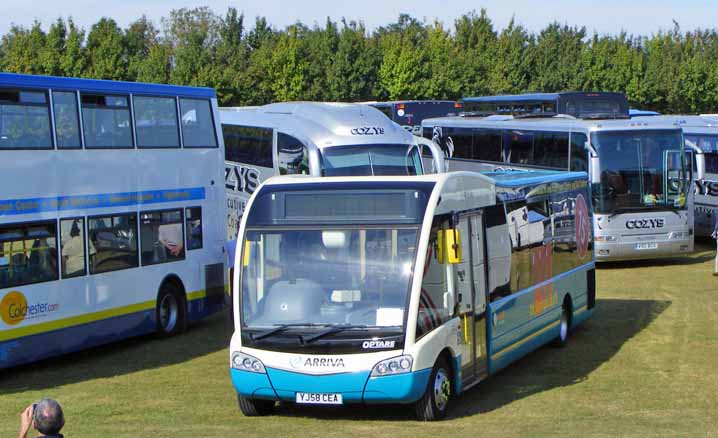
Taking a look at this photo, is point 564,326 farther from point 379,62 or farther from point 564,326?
point 379,62

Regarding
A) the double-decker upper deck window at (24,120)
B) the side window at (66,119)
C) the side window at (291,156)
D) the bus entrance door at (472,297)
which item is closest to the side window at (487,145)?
the side window at (291,156)

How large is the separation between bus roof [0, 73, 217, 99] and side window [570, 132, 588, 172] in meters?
10.5

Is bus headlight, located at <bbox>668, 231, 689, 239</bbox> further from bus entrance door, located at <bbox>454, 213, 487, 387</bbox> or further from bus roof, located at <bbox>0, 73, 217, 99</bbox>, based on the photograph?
bus entrance door, located at <bbox>454, 213, 487, 387</bbox>

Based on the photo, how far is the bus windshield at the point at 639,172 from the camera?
26703mm

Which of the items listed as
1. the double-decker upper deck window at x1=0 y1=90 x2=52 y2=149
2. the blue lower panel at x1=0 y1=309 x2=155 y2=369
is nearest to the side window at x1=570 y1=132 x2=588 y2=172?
the blue lower panel at x1=0 y1=309 x2=155 y2=369

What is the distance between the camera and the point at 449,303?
39.8ft

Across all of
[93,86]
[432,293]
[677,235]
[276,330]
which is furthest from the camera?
[677,235]

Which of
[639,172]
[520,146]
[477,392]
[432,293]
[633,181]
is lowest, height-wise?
[477,392]

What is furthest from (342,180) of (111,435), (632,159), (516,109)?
(516,109)

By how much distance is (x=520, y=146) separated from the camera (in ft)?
103

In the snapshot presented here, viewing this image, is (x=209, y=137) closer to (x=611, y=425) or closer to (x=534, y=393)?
(x=534, y=393)

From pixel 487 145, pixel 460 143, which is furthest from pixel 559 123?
Answer: pixel 460 143

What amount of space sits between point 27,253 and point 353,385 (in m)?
5.90

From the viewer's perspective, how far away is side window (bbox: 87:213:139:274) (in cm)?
1661
